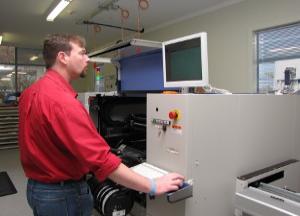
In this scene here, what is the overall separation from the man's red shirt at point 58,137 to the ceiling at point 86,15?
3715 millimetres

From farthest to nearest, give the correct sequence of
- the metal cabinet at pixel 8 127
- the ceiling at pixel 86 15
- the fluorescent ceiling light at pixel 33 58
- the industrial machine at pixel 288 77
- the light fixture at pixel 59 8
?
the fluorescent ceiling light at pixel 33 58 < the metal cabinet at pixel 8 127 < the ceiling at pixel 86 15 < the light fixture at pixel 59 8 < the industrial machine at pixel 288 77

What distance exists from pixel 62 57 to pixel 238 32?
3.81 metres

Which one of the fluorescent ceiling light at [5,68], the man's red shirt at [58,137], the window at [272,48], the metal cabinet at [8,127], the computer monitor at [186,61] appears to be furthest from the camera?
the fluorescent ceiling light at [5,68]

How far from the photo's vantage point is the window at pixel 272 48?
392 centimetres

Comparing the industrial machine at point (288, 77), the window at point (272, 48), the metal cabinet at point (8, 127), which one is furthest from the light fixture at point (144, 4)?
the metal cabinet at point (8, 127)

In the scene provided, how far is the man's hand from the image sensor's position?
1228 millimetres

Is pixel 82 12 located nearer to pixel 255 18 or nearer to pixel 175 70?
pixel 255 18

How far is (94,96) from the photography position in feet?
8.34

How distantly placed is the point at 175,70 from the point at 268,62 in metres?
3.05

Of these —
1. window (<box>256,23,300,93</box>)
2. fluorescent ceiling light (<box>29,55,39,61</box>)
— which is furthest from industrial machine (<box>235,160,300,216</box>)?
fluorescent ceiling light (<box>29,55,39,61</box>)

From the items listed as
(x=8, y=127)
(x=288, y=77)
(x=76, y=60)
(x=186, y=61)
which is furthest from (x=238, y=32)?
(x=8, y=127)

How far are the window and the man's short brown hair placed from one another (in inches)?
131

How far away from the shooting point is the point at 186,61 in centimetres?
161

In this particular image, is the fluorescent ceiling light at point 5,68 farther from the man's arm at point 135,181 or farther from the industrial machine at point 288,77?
the man's arm at point 135,181
